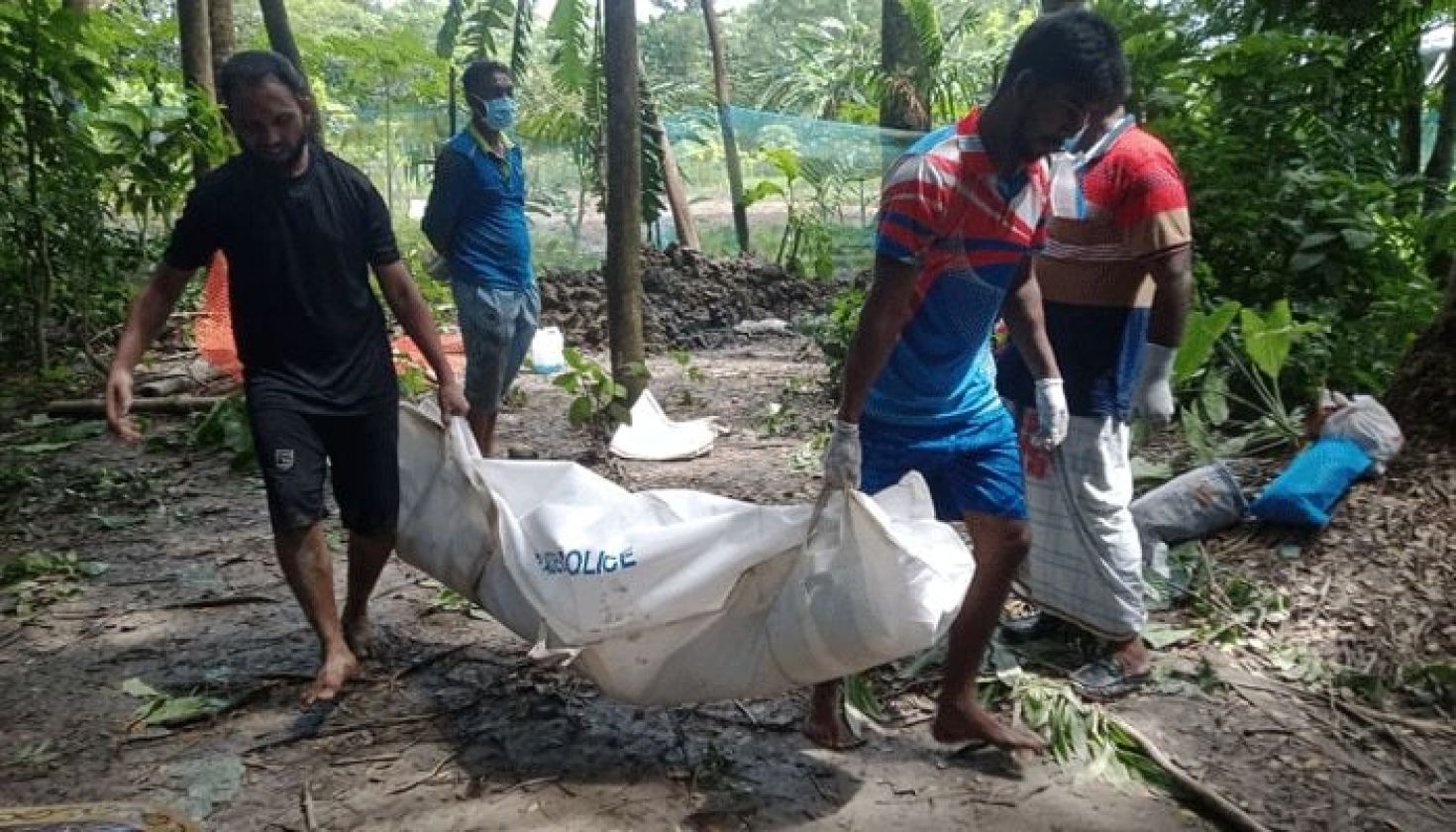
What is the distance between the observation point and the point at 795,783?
8.89 ft

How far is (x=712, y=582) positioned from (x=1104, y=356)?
134 cm

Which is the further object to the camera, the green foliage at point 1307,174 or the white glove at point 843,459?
the green foliage at point 1307,174

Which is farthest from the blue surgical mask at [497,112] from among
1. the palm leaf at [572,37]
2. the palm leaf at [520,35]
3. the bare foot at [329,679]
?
the palm leaf at [520,35]

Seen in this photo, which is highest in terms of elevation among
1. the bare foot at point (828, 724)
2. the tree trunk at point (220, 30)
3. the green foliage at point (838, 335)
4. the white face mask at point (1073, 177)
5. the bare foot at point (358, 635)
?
the tree trunk at point (220, 30)

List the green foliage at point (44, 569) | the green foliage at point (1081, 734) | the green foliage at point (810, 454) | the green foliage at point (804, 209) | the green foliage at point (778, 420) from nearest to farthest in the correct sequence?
1. the green foliage at point (1081, 734)
2. the green foliage at point (44, 569)
3. the green foliage at point (810, 454)
4. the green foliage at point (778, 420)
5. the green foliage at point (804, 209)

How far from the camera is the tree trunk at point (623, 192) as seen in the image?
5.47m

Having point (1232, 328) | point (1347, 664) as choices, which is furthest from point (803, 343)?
point (1347, 664)

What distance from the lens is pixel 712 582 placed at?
2.58 m

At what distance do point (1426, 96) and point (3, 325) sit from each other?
9702mm

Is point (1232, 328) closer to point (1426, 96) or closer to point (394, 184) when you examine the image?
point (1426, 96)

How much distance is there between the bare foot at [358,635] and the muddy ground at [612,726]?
3.3 inches

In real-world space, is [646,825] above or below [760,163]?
below

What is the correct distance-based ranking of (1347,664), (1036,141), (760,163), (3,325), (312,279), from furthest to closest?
(760,163), (3,325), (1347,664), (312,279), (1036,141)

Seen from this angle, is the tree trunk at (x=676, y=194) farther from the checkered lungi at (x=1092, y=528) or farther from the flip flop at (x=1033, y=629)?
the checkered lungi at (x=1092, y=528)
